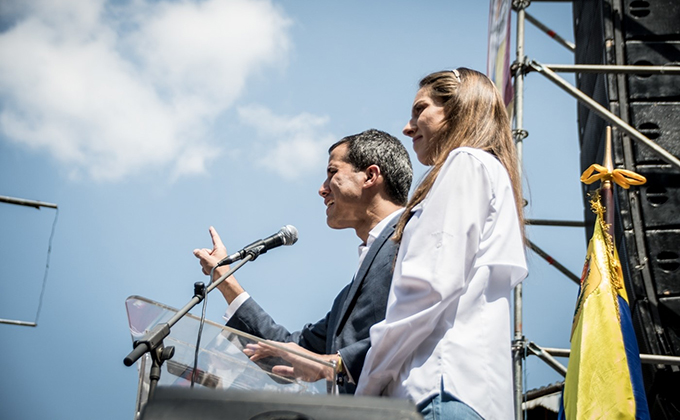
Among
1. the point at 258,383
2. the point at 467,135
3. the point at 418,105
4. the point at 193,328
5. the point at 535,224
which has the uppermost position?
the point at 535,224

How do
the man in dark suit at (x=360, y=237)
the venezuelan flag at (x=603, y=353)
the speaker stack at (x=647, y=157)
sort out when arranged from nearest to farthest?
1. the man in dark suit at (x=360, y=237)
2. the venezuelan flag at (x=603, y=353)
3. the speaker stack at (x=647, y=157)

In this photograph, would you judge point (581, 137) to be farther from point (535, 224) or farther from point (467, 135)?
point (467, 135)

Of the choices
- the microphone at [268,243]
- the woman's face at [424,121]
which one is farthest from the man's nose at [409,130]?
the microphone at [268,243]

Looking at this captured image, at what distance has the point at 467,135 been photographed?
216 centimetres

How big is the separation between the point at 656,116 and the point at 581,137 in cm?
92

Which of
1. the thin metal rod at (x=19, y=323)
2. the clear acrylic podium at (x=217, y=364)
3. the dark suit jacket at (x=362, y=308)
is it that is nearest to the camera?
the clear acrylic podium at (x=217, y=364)

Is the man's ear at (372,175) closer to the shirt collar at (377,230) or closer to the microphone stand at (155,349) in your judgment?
the shirt collar at (377,230)

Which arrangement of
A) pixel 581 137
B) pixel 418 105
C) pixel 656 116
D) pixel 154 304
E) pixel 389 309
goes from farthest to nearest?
pixel 581 137 < pixel 656 116 < pixel 418 105 < pixel 154 304 < pixel 389 309

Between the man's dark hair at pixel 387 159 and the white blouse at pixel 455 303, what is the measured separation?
4.92 ft

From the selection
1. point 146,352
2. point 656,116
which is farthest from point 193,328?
point 656,116

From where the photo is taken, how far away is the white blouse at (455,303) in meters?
1.67

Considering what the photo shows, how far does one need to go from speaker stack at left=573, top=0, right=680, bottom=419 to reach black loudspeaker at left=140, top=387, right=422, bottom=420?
10.3 ft

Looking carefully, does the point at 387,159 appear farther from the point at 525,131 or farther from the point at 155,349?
the point at 155,349

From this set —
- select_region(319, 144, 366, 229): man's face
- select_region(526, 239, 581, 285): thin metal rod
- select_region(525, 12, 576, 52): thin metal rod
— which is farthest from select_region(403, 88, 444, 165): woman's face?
select_region(525, 12, 576, 52): thin metal rod
